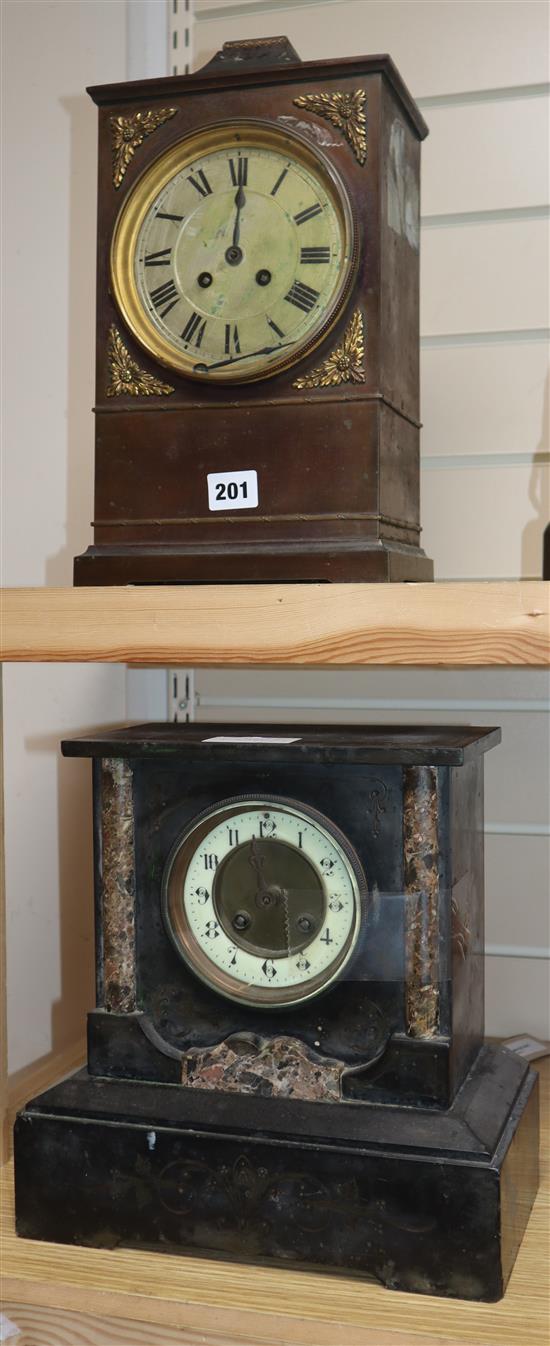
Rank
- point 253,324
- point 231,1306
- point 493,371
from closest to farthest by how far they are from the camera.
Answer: point 231,1306
point 253,324
point 493,371

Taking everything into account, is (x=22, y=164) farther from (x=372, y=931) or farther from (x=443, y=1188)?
(x=443, y=1188)

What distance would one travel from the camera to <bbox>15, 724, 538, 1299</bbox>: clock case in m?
1.02

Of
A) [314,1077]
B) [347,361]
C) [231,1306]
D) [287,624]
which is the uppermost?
[347,361]

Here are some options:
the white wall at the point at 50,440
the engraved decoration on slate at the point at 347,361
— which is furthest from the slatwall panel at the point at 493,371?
the engraved decoration on slate at the point at 347,361

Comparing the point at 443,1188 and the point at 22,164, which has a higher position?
the point at 22,164

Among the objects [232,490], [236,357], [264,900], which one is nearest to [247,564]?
[232,490]

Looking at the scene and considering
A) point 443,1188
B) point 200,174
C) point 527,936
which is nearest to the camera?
point 443,1188

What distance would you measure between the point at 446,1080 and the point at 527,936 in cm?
51

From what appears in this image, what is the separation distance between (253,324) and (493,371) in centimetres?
52

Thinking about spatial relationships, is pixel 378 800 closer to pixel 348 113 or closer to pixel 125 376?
pixel 125 376

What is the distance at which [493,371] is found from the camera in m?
1.54

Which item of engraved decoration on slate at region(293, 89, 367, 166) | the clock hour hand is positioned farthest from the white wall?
engraved decoration on slate at region(293, 89, 367, 166)

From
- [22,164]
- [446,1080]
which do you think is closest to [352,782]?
[446,1080]

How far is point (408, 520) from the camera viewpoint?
47.5 inches
